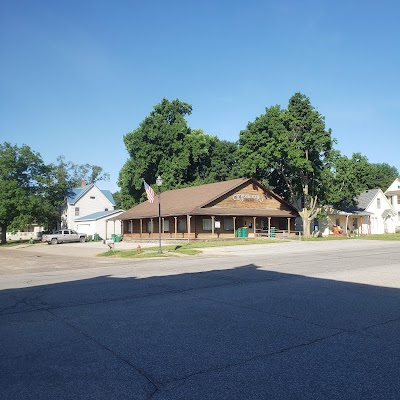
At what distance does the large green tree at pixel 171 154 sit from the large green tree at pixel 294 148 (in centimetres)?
1411

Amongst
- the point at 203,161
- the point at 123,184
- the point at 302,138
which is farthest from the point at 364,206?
the point at 123,184

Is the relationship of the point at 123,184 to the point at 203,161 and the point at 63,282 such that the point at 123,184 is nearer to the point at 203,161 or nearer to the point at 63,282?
the point at 203,161

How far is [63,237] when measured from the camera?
47.0m

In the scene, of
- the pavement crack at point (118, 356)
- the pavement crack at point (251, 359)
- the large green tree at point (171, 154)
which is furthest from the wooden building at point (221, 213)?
the pavement crack at point (251, 359)

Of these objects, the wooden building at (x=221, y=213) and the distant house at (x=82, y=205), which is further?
the distant house at (x=82, y=205)

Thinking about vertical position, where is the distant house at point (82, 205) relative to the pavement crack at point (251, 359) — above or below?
above

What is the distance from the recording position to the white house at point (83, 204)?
61.1 meters

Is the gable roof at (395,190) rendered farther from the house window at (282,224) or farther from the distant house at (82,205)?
the distant house at (82,205)

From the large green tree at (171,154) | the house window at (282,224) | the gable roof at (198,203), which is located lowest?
the house window at (282,224)

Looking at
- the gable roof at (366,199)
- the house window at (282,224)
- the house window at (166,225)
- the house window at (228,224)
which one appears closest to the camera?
the house window at (228,224)

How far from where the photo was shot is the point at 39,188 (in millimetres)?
57438

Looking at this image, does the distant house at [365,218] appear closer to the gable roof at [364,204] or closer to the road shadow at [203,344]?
the gable roof at [364,204]

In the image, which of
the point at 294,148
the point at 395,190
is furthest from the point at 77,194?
the point at 395,190

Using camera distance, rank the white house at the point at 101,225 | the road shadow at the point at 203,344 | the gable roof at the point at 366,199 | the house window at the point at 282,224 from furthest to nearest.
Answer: the gable roof at the point at 366,199 < the white house at the point at 101,225 < the house window at the point at 282,224 < the road shadow at the point at 203,344
